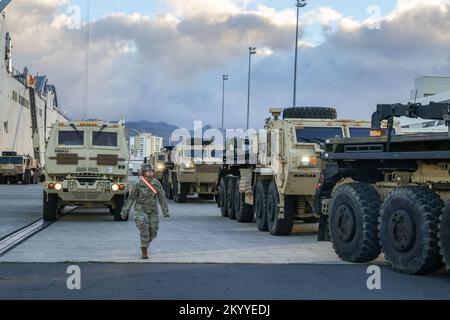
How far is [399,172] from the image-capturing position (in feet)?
35.7

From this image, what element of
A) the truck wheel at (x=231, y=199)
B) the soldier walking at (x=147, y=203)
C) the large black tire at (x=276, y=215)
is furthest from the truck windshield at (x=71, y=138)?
the soldier walking at (x=147, y=203)

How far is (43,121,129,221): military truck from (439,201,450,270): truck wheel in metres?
10.9

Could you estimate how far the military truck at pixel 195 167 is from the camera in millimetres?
28875

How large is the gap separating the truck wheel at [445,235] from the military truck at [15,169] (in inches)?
1935

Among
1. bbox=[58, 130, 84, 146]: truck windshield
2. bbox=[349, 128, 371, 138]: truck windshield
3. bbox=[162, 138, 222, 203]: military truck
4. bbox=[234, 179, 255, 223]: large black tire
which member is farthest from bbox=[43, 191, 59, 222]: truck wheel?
bbox=[162, 138, 222, 203]: military truck

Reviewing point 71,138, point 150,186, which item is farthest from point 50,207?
point 150,186

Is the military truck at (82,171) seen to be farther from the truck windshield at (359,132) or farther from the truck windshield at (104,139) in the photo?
the truck windshield at (359,132)

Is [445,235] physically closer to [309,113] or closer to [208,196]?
[309,113]

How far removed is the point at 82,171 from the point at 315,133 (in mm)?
6364

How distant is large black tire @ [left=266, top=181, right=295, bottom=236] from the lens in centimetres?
1552

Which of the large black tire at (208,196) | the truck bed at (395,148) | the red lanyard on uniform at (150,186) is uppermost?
the truck bed at (395,148)

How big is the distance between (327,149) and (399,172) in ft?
6.12

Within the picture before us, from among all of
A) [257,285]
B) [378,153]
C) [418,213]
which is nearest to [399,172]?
[378,153]
